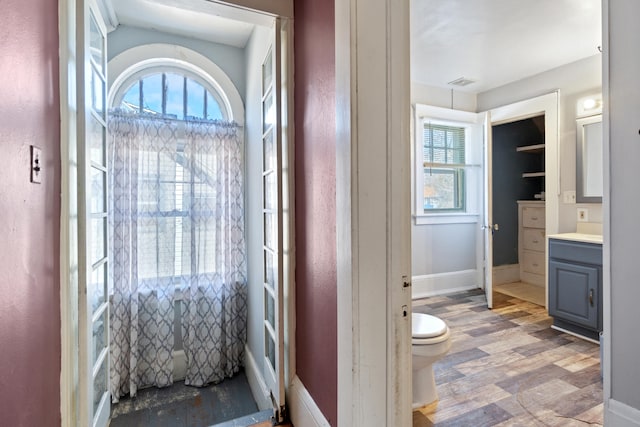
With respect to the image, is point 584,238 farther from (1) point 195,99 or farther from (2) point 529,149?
(1) point 195,99

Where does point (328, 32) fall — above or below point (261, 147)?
above

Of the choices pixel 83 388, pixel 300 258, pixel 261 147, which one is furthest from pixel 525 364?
pixel 83 388

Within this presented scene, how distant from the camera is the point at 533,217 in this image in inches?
179

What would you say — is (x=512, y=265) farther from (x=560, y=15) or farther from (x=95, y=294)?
(x=95, y=294)

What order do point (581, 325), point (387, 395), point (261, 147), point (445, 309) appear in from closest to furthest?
point (387, 395)
point (261, 147)
point (581, 325)
point (445, 309)

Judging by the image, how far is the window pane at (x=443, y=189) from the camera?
3936mm

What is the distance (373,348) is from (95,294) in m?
1.40

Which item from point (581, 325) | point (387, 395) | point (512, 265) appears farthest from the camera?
point (512, 265)

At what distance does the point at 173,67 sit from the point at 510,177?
15.7 feet

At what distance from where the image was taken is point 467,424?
1.69 metres

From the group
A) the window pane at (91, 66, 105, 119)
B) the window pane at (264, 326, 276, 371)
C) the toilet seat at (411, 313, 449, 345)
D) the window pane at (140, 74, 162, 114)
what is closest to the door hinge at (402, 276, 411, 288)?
the toilet seat at (411, 313, 449, 345)

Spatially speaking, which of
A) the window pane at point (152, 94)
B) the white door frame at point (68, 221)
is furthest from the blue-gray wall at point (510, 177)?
the white door frame at point (68, 221)

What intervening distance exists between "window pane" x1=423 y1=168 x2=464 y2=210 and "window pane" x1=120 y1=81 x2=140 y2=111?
3.25 meters

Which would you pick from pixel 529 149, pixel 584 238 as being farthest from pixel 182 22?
pixel 529 149
